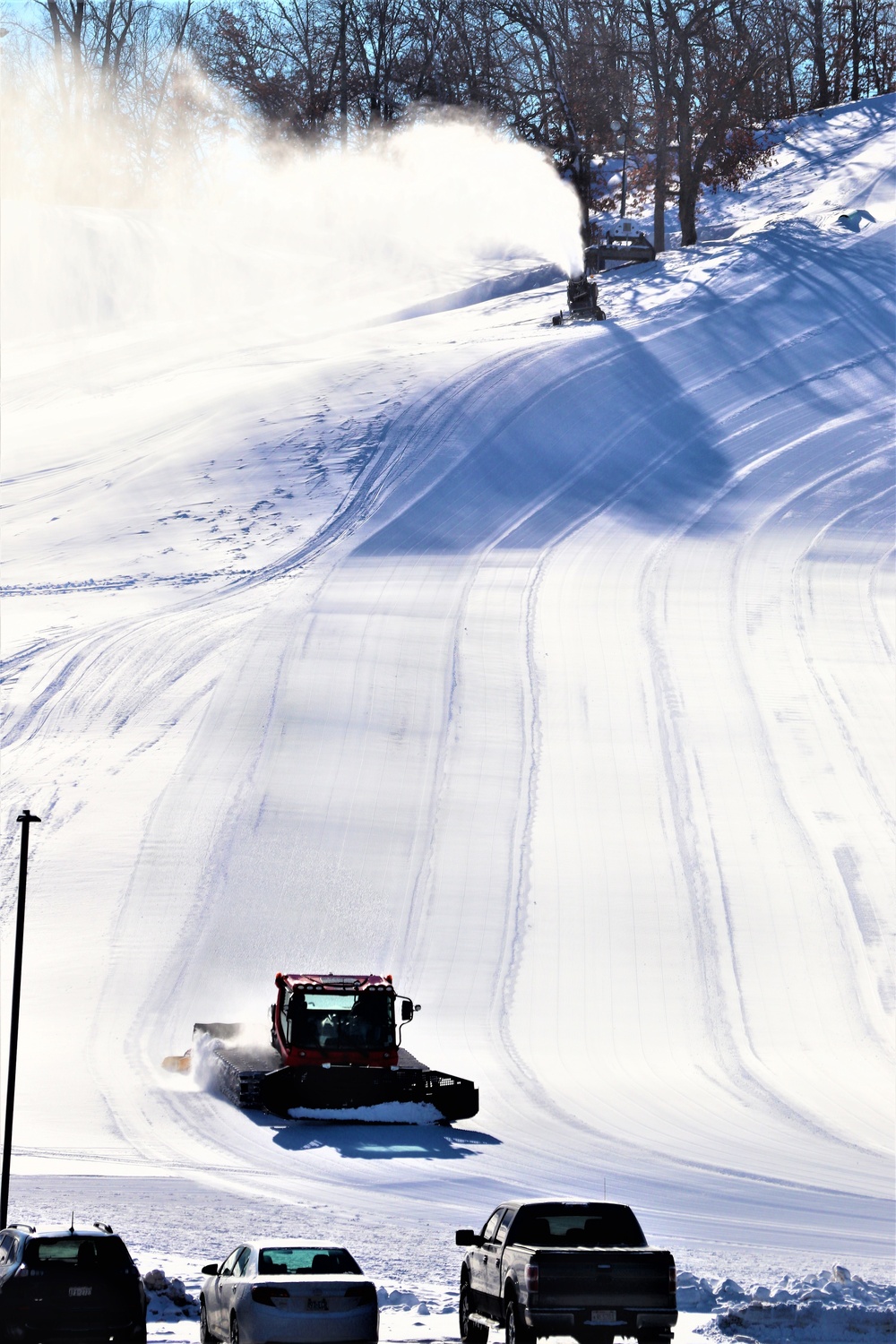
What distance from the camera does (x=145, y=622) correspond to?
31.2 meters

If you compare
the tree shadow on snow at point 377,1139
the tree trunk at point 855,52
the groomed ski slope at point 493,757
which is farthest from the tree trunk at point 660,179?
the tree shadow on snow at point 377,1139

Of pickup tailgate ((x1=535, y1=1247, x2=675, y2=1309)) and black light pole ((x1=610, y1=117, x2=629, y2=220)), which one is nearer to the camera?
pickup tailgate ((x1=535, y1=1247, x2=675, y2=1309))

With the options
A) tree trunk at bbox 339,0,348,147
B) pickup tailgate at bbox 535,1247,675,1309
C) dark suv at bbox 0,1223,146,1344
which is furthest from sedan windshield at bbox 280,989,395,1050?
tree trunk at bbox 339,0,348,147

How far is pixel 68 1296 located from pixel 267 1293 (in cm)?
104

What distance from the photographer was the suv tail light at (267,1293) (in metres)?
8.84

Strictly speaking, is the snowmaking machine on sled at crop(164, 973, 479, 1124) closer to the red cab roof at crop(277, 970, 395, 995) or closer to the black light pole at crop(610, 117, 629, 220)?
the red cab roof at crop(277, 970, 395, 995)

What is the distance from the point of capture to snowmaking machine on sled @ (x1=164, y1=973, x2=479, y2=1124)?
16266 mm

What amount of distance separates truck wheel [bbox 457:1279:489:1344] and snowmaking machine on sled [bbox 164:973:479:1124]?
592 centimetres

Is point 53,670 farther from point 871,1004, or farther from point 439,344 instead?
point 439,344

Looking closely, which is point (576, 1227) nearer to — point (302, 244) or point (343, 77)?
point (302, 244)

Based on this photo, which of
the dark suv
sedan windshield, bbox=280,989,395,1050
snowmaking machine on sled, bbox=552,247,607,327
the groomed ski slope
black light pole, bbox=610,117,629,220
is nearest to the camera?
the dark suv

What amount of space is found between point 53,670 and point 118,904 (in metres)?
8.18

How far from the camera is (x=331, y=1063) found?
1686 cm

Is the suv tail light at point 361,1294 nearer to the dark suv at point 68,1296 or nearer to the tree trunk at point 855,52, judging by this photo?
the dark suv at point 68,1296
